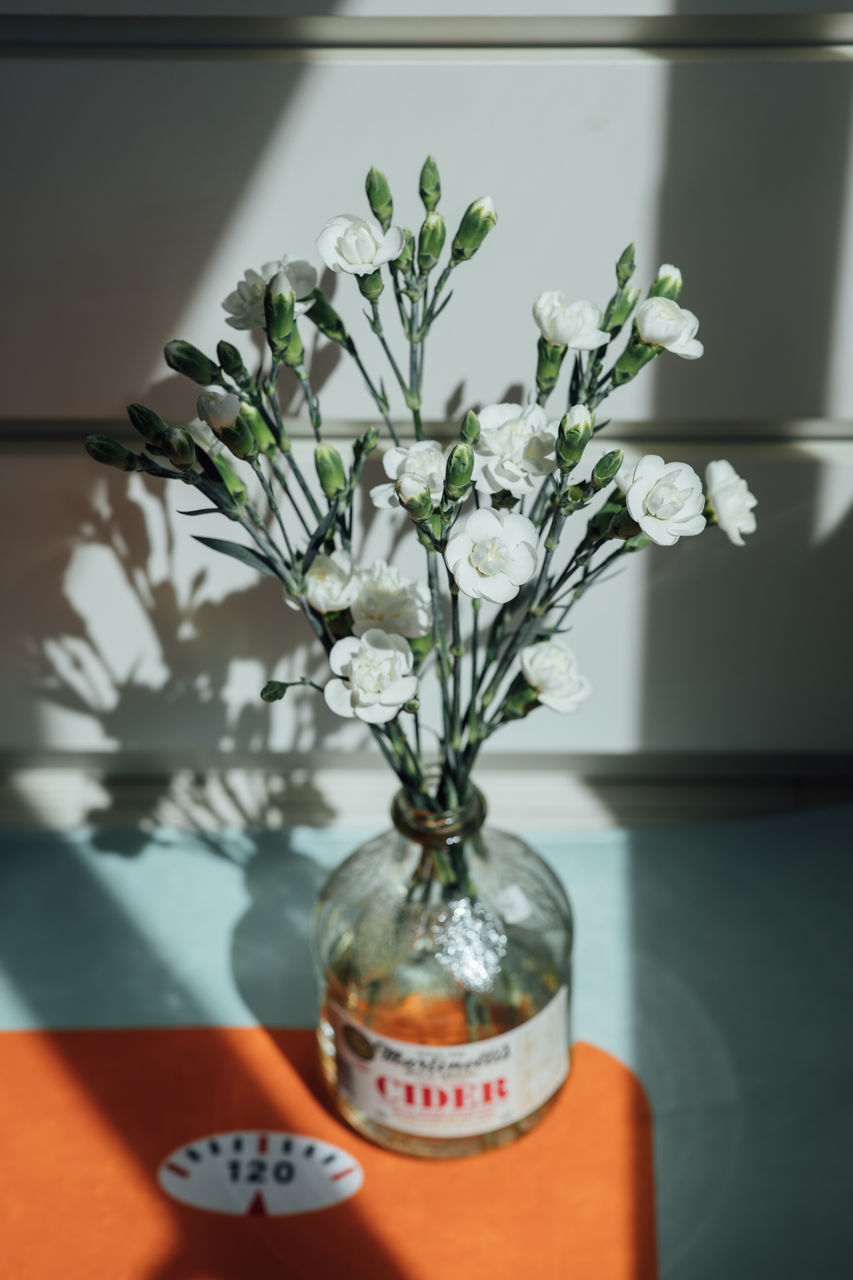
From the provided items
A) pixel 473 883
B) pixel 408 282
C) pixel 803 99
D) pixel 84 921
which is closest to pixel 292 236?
pixel 408 282

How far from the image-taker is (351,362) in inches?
36.2

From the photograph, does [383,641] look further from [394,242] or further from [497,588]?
[394,242]

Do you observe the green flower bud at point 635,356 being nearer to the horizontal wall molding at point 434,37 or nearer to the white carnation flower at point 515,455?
the white carnation flower at point 515,455

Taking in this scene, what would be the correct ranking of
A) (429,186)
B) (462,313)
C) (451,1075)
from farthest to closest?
1. (462,313)
2. (451,1075)
3. (429,186)

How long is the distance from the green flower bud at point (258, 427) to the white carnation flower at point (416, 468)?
0.07m

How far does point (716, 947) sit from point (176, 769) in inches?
19.7

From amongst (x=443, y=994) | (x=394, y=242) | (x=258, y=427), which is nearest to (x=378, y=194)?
(x=394, y=242)

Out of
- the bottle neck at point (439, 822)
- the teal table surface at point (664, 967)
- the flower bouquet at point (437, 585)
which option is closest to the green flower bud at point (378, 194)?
the flower bouquet at point (437, 585)

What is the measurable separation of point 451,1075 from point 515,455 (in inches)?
15.9

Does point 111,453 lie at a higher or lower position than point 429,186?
lower

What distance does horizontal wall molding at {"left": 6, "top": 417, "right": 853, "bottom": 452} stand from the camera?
0.95 meters

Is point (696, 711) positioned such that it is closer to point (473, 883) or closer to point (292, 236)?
point (473, 883)

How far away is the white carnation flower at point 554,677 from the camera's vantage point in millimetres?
719

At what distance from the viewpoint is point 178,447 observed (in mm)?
620
